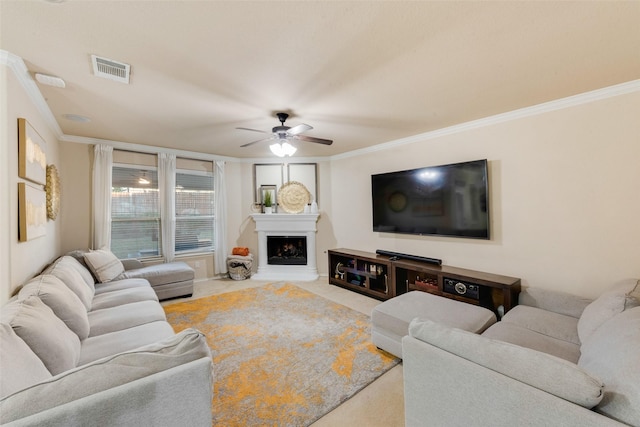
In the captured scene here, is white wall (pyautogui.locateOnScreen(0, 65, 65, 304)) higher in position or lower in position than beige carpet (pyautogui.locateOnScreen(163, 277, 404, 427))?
higher

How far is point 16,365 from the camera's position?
108cm

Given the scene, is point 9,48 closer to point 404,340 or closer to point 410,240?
point 404,340

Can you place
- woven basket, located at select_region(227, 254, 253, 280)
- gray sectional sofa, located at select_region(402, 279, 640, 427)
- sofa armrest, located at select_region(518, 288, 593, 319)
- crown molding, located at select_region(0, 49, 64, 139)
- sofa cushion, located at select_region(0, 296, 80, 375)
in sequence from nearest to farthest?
gray sectional sofa, located at select_region(402, 279, 640, 427)
sofa cushion, located at select_region(0, 296, 80, 375)
crown molding, located at select_region(0, 49, 64, 139)
sofa armrest, located at select_region(518, 288, 593, 319)
woven basket, located at select_region(227, 254, 253, 280)

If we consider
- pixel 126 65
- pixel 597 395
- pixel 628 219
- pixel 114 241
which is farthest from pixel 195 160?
pixel 628 219

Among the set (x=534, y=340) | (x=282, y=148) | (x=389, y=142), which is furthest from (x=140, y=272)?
(x=534, y=340)

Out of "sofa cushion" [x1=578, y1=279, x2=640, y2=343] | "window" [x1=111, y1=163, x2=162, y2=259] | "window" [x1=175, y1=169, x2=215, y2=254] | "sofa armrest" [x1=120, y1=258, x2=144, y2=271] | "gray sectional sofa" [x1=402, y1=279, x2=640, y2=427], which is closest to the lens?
"gray sectional sofa" [x1=402, y1=279, x2=640, y2=427]

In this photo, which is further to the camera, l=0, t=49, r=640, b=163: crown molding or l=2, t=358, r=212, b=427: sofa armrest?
l=0, t=49, r=640, b=163: crown molding

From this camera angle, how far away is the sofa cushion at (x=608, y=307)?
170 cm

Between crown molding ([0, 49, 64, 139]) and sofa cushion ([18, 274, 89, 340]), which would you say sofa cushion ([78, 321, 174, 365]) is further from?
crown molding ([0, 49, 64, 139])

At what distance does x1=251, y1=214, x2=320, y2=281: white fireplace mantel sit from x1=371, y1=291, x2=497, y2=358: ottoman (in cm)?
279

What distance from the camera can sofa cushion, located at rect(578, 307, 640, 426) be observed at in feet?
3.04

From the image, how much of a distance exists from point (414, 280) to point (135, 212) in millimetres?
4645

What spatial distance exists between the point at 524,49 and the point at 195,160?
4.98 m

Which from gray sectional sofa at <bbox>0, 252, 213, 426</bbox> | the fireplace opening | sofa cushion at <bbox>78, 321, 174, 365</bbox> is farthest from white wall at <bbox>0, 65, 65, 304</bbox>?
the fireplace opening
